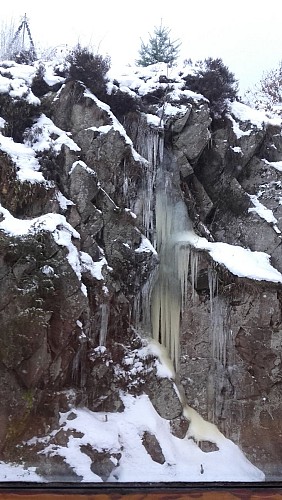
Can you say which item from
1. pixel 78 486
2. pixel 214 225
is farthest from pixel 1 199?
pixel 78 486

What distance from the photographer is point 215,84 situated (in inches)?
405

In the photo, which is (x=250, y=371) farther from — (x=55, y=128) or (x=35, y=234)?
(x=55, y=128)

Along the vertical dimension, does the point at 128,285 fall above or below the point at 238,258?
below

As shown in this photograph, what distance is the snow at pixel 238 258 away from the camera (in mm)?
8195

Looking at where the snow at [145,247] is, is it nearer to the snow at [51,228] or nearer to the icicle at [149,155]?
the icicle at [149,155]

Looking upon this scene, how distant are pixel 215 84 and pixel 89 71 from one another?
8.72ft

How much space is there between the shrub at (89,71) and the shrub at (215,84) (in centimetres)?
183

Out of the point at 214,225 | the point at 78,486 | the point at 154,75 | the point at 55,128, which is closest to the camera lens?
the point at 78,486

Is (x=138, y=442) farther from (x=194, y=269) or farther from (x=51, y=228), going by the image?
(x=51, y=228)

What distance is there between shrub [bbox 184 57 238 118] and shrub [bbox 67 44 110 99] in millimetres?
1831

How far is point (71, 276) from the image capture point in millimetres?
7012

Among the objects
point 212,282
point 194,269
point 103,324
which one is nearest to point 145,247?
point 194,269

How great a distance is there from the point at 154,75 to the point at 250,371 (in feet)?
21.1

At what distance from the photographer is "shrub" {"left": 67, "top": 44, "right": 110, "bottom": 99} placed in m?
9.66
